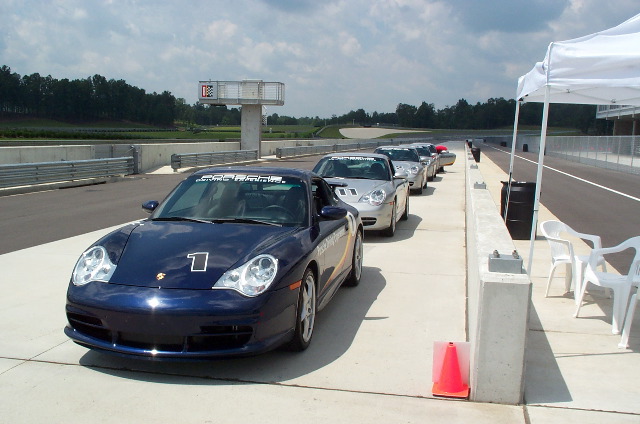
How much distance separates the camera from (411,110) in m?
184

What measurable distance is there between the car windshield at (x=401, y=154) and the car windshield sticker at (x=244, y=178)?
45.1 feet

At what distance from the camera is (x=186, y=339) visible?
13.9 ft

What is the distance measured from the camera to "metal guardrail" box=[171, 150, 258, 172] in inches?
1084

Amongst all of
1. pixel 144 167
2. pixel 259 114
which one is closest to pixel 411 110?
pixel 259 114

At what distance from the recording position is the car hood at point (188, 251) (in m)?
4.45

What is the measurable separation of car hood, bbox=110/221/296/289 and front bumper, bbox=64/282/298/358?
0.11 metres

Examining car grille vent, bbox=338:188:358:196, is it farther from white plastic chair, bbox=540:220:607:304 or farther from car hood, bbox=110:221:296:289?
car hood, bbox=110:221:296:289

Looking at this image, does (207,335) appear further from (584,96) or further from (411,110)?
(411,110)

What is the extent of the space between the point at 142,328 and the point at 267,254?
1.06m

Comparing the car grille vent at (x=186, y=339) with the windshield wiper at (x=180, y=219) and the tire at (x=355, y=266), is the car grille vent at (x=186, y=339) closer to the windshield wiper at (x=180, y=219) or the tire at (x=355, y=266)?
the windshield wiper at (x=180, y=219)

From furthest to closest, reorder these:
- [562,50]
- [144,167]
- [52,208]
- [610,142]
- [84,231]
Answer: [610,142]
[144,167]
[52,208]
[84,231]
[562,50]

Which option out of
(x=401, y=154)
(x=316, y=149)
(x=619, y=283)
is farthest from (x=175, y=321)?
(x=316, y=149)

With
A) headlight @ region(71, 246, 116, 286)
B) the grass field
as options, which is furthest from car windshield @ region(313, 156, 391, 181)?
the grass field

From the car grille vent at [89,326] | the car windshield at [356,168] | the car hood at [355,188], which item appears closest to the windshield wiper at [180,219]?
the car grille vent at [89,326]
